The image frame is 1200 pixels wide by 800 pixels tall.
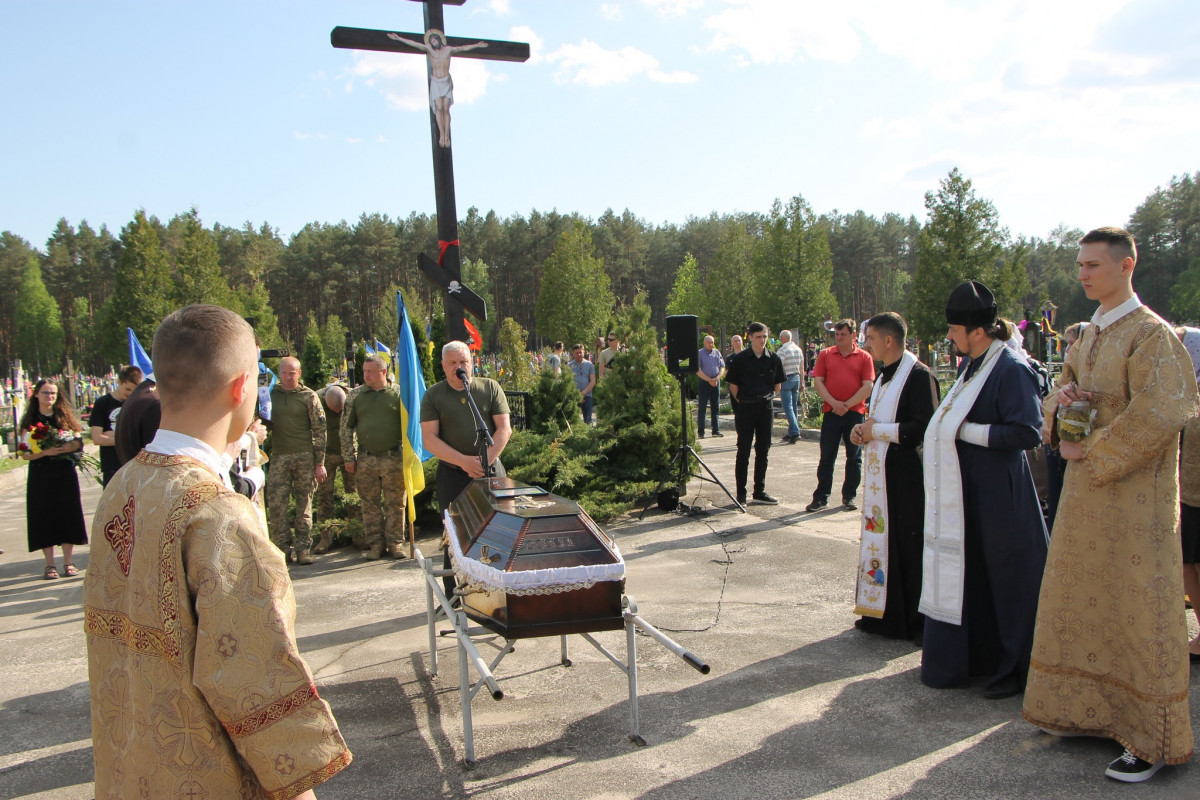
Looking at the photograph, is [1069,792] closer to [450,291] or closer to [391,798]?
[391,798]

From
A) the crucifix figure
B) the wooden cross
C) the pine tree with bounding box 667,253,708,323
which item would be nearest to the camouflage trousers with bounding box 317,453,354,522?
the wooden cross

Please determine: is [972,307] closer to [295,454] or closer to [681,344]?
[681,344]

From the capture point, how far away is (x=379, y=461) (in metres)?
7.79

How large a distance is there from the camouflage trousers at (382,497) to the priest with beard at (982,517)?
501 centimetres

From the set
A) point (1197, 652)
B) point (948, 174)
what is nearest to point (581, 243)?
point (948, 174)

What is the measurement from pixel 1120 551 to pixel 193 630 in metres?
3.43

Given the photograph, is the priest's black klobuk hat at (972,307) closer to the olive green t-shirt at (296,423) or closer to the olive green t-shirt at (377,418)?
the olive green t-shirt at (377,418)

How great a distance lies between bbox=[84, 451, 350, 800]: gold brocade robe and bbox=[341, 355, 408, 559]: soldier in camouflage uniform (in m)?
6.07

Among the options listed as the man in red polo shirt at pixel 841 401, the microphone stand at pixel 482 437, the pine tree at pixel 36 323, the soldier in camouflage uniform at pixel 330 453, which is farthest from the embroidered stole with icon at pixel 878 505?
the pine tree at pixel 36 323

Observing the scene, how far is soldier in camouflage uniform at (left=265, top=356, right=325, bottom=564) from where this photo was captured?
7.64m

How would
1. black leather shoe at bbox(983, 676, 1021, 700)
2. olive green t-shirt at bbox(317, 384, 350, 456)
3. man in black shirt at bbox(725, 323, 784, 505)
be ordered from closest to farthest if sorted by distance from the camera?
black leather shoe at bbox(983, 676, 1021, 700) → olive green t-shirt at bbox(317, 384, 350, 456) → man in black shirt at bbox(725, 323, 784, 505)

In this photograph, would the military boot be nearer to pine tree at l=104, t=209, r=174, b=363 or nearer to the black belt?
the black belt

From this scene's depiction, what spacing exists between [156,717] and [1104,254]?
3783mm

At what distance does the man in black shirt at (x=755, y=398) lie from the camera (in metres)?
9.09
